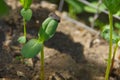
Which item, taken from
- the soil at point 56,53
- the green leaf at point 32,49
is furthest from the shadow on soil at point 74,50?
the green leaf at point 32,49

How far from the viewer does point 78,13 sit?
104 inches

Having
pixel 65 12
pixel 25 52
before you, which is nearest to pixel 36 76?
pixel 25 52

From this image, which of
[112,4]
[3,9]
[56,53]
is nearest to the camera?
[112,4]

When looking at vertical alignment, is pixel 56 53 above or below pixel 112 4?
below

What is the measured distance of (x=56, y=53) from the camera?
6.40ft

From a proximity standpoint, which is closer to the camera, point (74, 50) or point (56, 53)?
point (56, 53)

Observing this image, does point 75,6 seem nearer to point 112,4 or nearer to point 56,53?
point 56,53

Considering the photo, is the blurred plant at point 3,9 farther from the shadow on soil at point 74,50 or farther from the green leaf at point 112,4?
the green leaf at point 112,4

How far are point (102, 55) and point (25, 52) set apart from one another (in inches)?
32.6

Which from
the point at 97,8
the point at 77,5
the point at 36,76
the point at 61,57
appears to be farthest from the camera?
the point at 77,5

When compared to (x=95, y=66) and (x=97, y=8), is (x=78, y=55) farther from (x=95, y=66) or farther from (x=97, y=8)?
(x=97, y=8)

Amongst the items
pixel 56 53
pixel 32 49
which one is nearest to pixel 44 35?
pixel 32 49

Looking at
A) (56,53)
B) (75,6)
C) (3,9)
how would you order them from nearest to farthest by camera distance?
(56,53), (3,9), (75,6)

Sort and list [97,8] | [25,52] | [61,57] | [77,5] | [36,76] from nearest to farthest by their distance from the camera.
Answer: [25,52]
[36,76]
[61,57]
[97,8]
[77,5]
